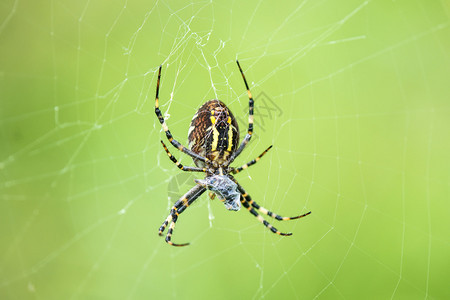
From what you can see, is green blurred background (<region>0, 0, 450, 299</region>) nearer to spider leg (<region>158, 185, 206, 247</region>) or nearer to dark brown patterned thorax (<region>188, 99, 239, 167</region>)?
spider leg (<region>158, 185, 206, 247</region>)

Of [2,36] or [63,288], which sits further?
[63,288]

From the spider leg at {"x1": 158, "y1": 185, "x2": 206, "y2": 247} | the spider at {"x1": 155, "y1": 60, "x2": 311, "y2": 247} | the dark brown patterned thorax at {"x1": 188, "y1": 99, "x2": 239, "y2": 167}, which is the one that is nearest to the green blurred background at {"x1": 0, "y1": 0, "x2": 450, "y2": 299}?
the spider leg at {"x1": 158, "y1": 185, "x2": 206, "y2": 247}

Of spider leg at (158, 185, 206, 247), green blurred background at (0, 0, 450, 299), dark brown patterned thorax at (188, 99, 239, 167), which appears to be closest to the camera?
dark brown patterned thorax at (188, 99, 239, 167)

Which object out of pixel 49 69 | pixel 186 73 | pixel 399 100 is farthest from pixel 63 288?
pixel 399 100

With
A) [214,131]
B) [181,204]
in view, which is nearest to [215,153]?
[214,131]

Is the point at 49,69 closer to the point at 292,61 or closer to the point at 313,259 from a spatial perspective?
the point at 292,61

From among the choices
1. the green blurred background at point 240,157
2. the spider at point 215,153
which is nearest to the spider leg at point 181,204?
the spider at point 215,153
